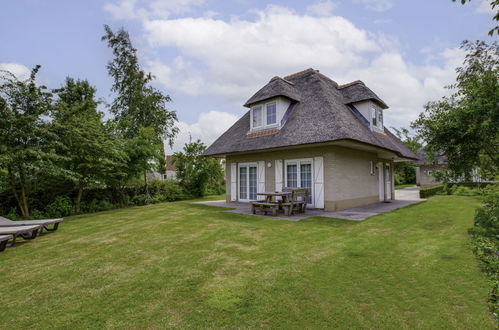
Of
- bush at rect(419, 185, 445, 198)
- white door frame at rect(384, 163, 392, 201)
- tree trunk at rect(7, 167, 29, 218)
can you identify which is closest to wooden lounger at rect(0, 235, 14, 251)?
tree trunk at rect(7, 167, 29, 218)

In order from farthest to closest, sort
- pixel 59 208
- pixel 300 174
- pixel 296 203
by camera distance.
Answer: pixel 300 174 → pixel 59 208 → pixel 296 203

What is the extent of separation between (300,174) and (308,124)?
7.80 ft

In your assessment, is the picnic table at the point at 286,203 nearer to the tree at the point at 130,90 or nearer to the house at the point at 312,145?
the house at the point at 312,145

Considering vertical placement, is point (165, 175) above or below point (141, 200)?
above

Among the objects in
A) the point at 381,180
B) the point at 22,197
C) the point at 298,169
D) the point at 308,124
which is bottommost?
the point at 22,197

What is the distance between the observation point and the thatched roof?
10578 millimetres

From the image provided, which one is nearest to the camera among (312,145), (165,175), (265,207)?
(265,207)

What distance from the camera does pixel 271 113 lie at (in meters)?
13.2

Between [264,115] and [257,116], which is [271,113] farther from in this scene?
[257,116]

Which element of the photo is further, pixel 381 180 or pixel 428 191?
pixel 428 191

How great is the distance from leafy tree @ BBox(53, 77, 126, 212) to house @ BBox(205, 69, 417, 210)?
517 cm

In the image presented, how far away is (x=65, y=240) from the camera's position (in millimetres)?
6863

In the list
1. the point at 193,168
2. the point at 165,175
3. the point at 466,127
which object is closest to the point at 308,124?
the point at 466,127

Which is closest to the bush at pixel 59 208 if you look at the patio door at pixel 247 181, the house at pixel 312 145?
the house at pixel 312 145
